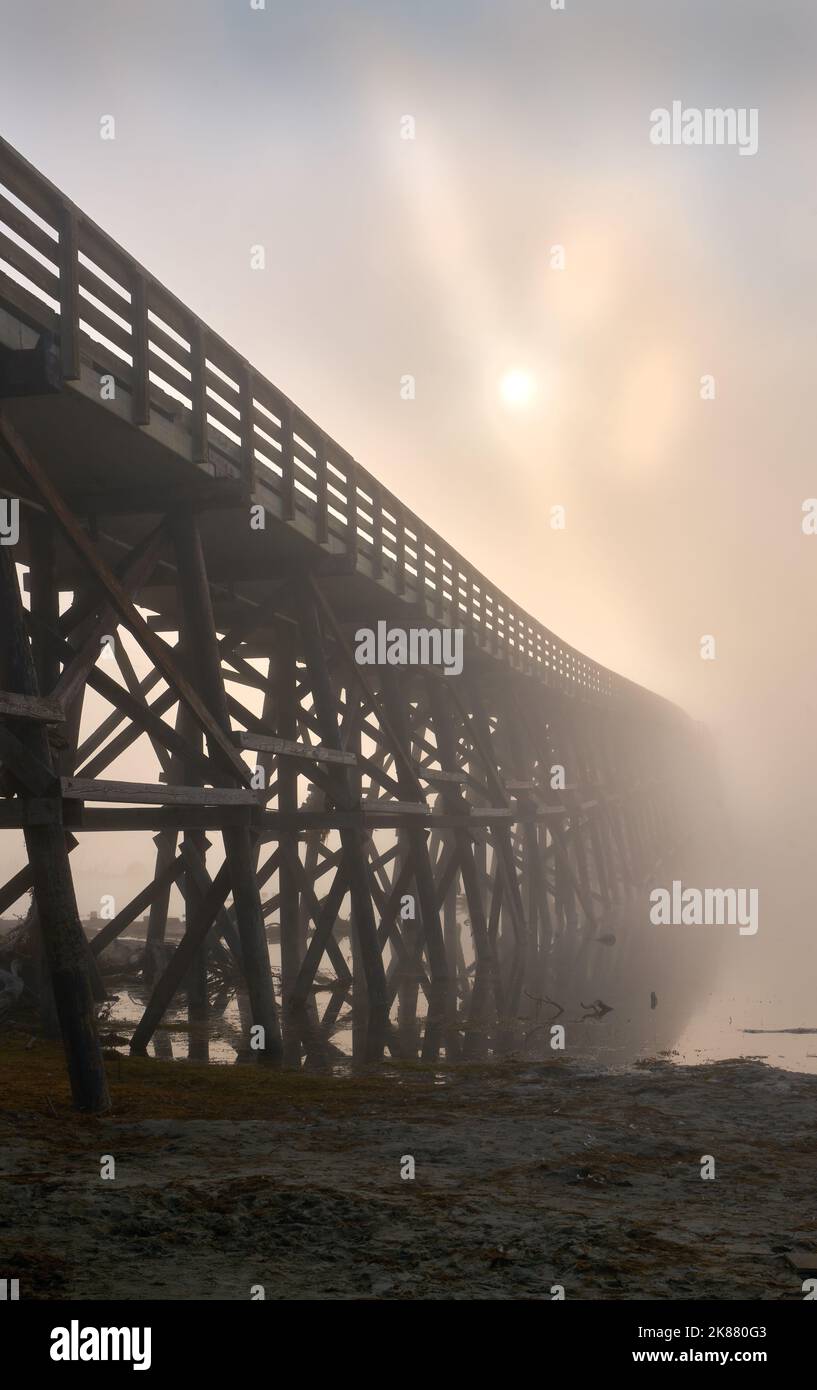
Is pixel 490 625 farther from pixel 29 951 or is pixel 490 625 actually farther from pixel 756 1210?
pixel 756 1210

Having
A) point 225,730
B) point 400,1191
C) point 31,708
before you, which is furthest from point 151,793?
point 400,1191

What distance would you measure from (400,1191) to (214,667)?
5.38m

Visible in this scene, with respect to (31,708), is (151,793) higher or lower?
lower

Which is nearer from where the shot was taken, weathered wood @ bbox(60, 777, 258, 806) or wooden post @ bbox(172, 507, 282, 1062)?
weathered wood @ bbox(60, 777, 258, 806)

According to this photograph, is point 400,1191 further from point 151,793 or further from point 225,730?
point 225,730

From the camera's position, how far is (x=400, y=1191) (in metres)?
5.24

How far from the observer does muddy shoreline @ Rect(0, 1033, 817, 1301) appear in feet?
13.5

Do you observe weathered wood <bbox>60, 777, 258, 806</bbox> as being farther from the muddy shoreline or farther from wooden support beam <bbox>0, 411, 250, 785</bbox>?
the muddy shoreline

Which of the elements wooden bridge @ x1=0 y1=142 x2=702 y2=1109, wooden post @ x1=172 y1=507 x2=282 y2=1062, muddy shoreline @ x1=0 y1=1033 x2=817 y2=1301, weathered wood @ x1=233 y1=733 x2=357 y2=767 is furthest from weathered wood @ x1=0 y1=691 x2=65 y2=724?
weathered wood @ x1=233 y1=733 x2=357 y2=767

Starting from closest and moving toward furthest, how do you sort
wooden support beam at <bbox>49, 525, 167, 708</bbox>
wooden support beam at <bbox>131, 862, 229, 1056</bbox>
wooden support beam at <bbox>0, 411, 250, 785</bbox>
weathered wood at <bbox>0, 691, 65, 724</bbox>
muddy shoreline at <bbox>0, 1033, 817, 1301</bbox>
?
1. muddy shoreline at <bbox>0, 1033, 817, 1301</bbox>
2. weathered wood at <bbox>0, 691, 65, 724</bbox>
3. wooden support beam at <bbox>0, 411, 250, 785</bbox>
4. wooden support beam at <bbox>49, 525, 167, 708</bbox>
5. wooden support beam at <bbox>131, 862, 229, 1056</bbox>

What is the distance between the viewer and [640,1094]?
8344 mm

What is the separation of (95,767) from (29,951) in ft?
9.95

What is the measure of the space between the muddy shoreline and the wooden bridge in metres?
1.21
